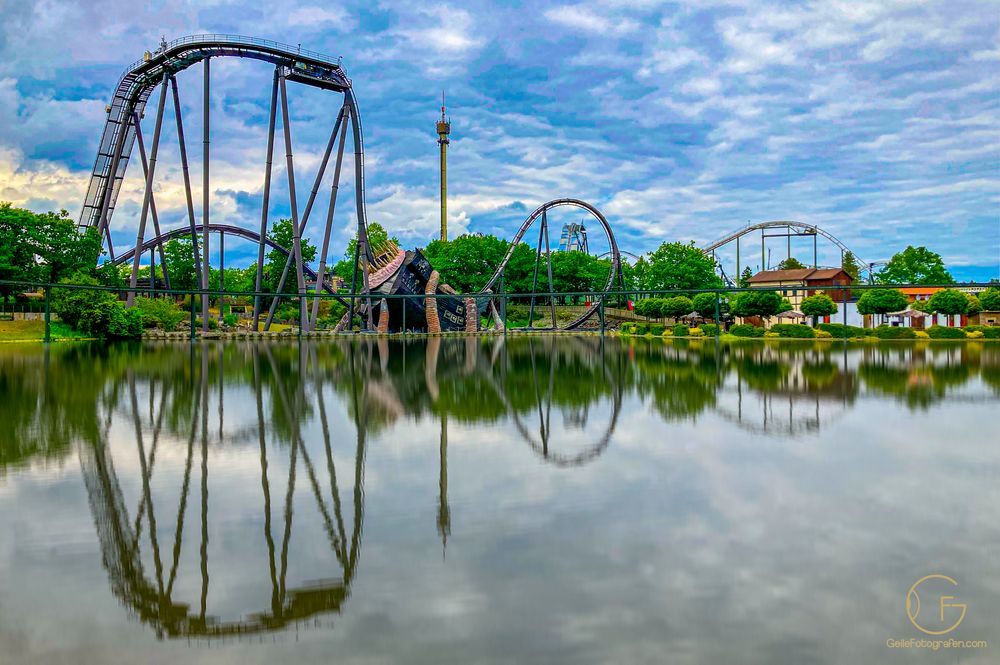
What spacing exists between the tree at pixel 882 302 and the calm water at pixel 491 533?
1462 inches

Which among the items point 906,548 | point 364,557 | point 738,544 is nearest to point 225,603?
point 364,557

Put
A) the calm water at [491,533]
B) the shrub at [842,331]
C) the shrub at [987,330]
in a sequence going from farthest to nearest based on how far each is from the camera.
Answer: the shrub at [842,331] → the shrub at [987,330] → the calm water at [491,533]

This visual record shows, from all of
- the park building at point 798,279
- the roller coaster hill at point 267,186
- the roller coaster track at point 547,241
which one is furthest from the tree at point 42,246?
the park building at point 798,279

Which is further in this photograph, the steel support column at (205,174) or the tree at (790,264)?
the tree at (790,264)

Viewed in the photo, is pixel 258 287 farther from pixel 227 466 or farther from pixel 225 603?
pixel 225 603

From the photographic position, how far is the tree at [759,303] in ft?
152

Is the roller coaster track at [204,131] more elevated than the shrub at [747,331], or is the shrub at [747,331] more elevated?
the roller coaster track at [204,131]

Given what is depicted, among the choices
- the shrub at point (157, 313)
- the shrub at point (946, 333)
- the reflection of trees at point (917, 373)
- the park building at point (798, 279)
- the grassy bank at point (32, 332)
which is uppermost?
the park building at point (798, 279)

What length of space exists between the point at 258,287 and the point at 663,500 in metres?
35.6

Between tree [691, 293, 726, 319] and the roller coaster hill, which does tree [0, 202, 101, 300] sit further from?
tree [691, 293, 726, 319]

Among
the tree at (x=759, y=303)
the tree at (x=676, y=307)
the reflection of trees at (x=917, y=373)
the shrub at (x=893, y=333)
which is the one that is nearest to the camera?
the reflection of trees at (x=917, y=373)

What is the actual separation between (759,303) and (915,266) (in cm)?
3080

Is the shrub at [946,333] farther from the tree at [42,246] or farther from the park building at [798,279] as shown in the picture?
the tree at [42,246]

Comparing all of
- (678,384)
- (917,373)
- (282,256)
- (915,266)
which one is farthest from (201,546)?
(915,266)
